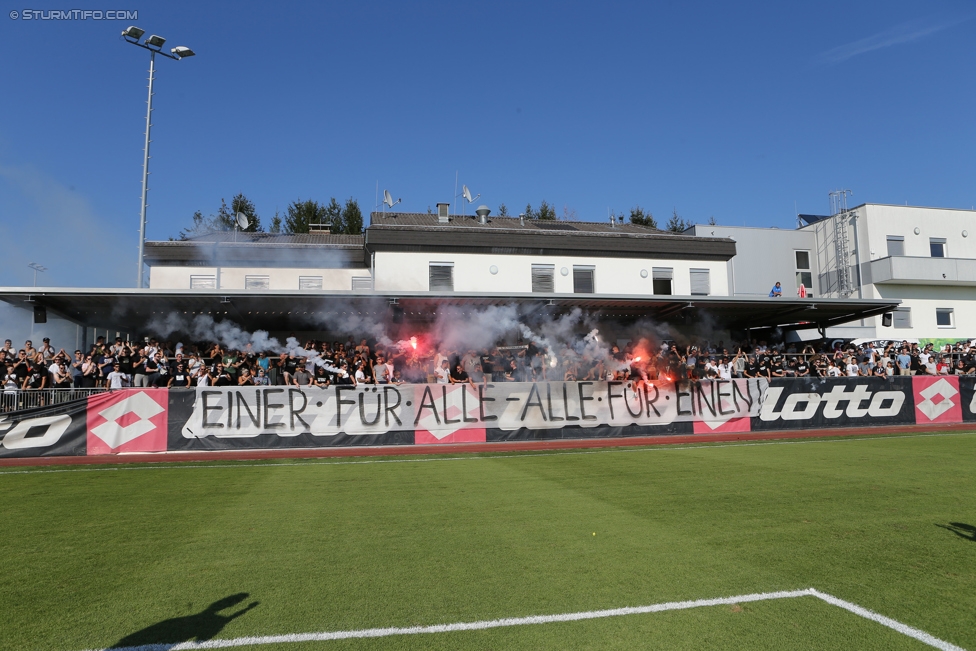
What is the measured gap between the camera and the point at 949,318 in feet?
113

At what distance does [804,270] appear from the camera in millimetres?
35844

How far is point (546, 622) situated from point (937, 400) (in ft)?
66.4

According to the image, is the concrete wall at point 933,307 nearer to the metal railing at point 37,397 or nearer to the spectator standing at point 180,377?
the spectator standing at point 180,377

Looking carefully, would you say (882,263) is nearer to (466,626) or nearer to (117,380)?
(117,380)

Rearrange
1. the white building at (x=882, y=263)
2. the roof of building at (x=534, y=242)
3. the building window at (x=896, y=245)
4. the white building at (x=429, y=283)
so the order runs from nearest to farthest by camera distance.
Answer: the white building at (x=429, y=283)
the roof of building at (x=534, y=242)
the white building at (x=882, y=263)
the building window at (x=896, y=245)

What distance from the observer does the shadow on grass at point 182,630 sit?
158 inches

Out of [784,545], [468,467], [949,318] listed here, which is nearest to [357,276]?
[468,467]

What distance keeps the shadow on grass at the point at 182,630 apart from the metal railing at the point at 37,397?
1232 centimetres

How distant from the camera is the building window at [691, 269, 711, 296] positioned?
27016 mm

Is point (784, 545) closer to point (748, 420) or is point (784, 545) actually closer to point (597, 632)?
point (597, 632)

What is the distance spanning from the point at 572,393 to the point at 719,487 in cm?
804

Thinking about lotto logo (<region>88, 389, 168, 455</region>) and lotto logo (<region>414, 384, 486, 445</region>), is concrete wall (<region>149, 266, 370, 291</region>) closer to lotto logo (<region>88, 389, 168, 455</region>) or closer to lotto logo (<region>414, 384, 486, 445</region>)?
lotto logo (<region>88, 389, 168, 455</region>)

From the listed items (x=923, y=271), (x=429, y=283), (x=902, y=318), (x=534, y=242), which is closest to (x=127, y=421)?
(x=429, y=283)

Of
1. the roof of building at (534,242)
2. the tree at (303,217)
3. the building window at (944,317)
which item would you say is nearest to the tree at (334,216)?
the tree at (303,217)
